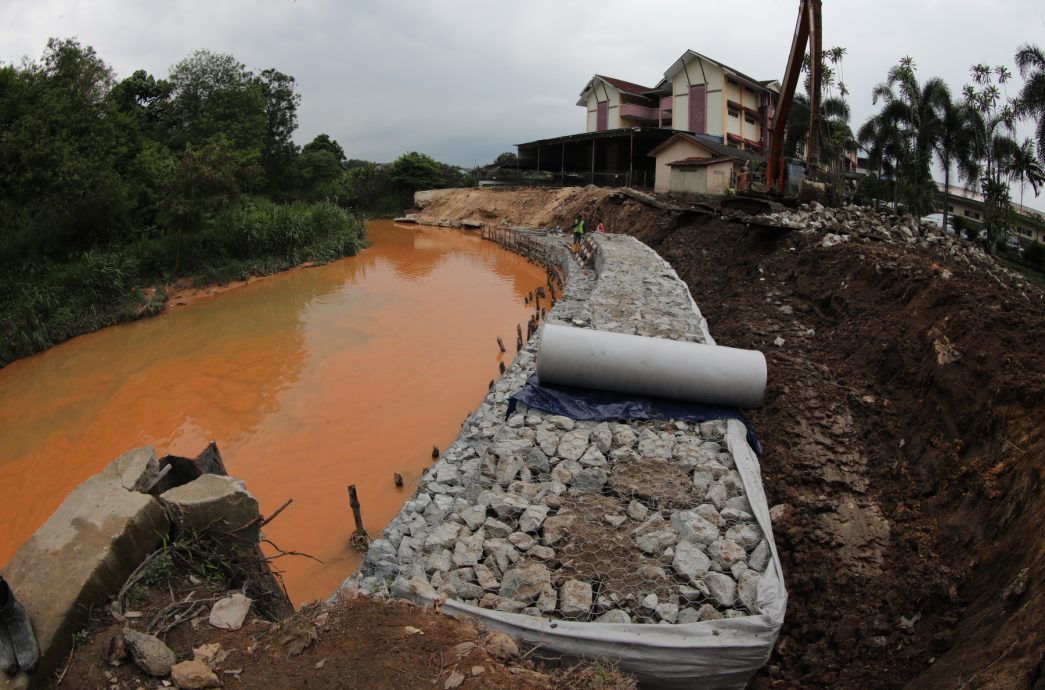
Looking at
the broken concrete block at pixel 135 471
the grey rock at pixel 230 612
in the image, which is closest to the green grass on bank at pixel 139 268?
the broken concrete block at pixel 135 471

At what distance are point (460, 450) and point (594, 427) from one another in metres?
1.65

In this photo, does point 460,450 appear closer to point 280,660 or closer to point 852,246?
point 280,660

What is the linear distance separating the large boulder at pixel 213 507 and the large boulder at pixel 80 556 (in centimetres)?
11

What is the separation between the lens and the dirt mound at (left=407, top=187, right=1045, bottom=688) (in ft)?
12.9

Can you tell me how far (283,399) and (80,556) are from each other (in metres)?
8.72

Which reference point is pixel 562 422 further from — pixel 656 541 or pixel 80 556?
pixel 80 556

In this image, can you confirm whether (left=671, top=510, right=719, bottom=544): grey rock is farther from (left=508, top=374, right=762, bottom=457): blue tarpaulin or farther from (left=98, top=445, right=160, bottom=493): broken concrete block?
(left=98, top=445, right=160, bottom=493): broken concrete block

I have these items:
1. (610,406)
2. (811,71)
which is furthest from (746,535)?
(811,71)

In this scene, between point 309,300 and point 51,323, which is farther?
point 309,300

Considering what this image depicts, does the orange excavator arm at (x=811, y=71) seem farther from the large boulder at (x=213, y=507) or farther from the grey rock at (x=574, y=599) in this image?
the large boulder at (x=213, y=507)

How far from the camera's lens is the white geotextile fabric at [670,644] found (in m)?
3.52

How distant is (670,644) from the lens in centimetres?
351

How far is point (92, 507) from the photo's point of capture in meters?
3.86

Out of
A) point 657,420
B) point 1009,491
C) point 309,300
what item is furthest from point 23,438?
point 1009,491
